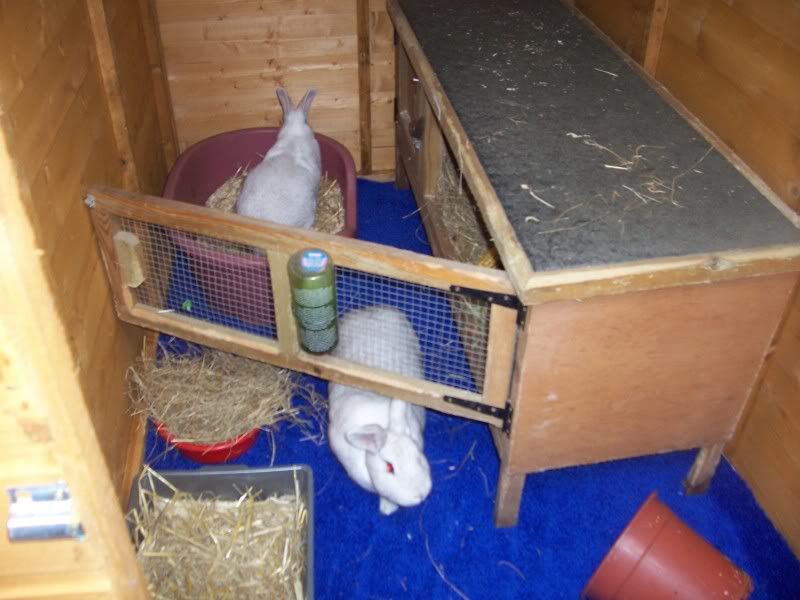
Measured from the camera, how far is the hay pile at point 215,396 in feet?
7.61

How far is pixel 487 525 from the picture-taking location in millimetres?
2258

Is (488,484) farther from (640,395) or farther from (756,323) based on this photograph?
(756,323)

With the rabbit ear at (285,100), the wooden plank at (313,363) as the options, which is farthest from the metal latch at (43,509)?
the rabbit ear at (285,100)

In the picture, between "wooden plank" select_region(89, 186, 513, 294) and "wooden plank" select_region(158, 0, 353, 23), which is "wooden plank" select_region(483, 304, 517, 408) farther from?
"wooden plank" select_region(158, 0, 353, 23)

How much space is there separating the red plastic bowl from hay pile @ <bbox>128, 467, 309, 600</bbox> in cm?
19

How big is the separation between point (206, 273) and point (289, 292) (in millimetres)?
734

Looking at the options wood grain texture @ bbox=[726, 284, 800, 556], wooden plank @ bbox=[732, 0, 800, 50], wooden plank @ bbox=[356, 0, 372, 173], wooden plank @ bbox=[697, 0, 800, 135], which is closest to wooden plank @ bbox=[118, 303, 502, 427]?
wood grain texture @ bbox=[726, 284, 800, 556]

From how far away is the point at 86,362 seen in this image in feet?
6.50

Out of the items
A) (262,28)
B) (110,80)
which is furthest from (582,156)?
(262,28)

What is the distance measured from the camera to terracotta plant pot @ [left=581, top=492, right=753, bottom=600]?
1.87 meters

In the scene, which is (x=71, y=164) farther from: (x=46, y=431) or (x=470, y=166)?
(x=46, y=431)

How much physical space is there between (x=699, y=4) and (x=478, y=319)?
1.16m

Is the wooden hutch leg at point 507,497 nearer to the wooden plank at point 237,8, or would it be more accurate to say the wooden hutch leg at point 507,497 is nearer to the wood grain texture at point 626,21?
the wood grain texture at point 626,21

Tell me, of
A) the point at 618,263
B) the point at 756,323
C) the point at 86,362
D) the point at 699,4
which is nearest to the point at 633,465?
the point at 756,323
